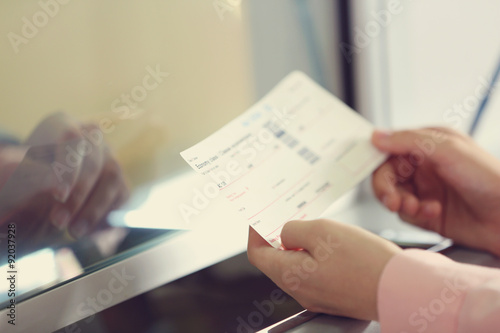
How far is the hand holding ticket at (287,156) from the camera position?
52cm

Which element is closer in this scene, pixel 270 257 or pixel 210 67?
pixel 270 257

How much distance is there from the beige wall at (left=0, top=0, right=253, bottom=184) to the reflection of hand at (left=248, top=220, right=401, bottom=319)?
23cm

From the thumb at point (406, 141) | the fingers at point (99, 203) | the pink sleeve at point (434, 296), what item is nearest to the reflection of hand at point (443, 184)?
the thumb at point (406, 141)

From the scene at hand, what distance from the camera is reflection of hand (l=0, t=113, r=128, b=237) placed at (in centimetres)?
51

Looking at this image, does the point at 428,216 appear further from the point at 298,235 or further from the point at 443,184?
the point at 298,235

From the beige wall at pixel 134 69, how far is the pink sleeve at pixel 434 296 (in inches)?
13.3

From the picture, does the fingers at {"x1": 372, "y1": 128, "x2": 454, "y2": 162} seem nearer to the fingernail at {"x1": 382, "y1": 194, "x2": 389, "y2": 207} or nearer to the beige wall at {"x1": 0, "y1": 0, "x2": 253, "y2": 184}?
the fingernail at {"x1": 382, "y1": 194, "x2": 389, "y2": 207}

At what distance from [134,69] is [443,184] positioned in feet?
1.42

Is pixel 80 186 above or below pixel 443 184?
above

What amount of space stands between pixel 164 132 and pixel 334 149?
22 centimetres

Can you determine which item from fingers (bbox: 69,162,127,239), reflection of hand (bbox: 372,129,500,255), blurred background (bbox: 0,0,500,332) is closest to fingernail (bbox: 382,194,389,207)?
reflection of hand (bbox: 372,129,500,255)

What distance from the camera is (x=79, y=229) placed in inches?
22.2

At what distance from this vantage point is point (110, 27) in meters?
0.58

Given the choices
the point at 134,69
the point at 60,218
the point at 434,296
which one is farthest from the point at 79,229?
the point at 434,296
